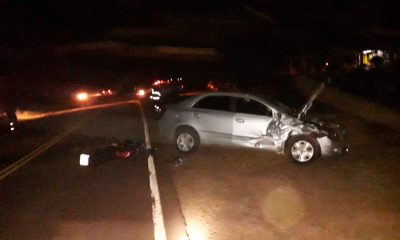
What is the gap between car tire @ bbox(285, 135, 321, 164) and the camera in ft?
36.6

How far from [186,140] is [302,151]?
10.0ft

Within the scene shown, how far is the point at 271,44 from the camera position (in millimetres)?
37062

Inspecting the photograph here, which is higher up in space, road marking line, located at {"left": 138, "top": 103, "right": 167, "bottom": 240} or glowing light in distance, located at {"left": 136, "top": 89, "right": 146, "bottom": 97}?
road marking line, located at {"left": 138, "top": 103, "right": 167, "bottom": 240}

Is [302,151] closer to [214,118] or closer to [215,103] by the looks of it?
[214,118]

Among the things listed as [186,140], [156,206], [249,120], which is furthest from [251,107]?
[156,206]

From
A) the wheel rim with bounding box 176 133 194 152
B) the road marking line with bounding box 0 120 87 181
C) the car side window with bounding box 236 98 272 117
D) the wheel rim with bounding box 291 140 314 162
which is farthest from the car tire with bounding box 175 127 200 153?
the road marking line with bounding box 0 120 87 181

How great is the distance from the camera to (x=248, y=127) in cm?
1195

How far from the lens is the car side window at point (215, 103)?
12.5 meters

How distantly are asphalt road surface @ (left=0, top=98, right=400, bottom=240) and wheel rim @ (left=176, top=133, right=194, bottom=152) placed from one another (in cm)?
28

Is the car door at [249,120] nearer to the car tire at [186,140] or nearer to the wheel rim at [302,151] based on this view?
the wheel rim at [302,151]

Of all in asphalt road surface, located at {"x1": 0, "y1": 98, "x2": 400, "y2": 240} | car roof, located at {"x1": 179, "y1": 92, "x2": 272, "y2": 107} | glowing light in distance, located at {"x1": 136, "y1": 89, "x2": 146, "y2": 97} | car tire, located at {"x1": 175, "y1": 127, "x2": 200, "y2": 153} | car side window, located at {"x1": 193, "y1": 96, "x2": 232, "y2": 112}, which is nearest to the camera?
asphalt road surface, located at {"x1": 0, "y1": 98, "x2": 400, "y2": 240}

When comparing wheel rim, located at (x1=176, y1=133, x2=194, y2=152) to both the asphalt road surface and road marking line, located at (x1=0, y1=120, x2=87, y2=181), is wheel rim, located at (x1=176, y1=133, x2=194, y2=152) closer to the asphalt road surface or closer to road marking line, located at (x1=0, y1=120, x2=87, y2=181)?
the asphalt road surface

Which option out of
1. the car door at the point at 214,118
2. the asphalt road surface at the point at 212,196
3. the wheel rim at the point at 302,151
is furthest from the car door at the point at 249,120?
the wheel rim at the point at 302,151

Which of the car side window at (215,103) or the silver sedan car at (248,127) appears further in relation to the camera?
the car side window at (215,103)
